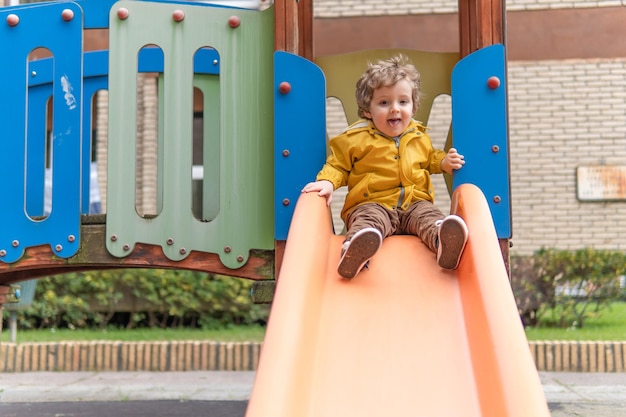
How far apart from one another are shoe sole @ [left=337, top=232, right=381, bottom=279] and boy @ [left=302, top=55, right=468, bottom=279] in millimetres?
419

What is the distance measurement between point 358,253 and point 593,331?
4679mm

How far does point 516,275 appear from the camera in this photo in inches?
263

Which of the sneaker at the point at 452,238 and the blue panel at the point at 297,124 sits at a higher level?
the blue panel at the point at 297,124

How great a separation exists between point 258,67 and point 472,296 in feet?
4.96

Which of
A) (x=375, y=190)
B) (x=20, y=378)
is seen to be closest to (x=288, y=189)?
(x=375, y=190)

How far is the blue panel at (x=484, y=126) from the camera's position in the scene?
9.87 ft

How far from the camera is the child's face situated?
3.03 meters

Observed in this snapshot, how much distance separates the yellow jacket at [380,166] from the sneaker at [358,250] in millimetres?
597

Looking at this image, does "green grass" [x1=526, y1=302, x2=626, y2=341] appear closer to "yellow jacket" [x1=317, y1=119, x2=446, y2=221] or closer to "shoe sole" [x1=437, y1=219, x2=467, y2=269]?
"yellow jacket" [x1=317, y1=119, x2=446, y2=221]

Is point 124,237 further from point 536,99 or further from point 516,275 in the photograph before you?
point 536,99

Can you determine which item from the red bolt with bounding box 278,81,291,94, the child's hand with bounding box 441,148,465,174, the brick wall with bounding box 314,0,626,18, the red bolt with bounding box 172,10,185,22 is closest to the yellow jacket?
the child's hand with bounding box 441,148,465,174

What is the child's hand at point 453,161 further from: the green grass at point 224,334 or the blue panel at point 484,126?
the green grass at point 224,334

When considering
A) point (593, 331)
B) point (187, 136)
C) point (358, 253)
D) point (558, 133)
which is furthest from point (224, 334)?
point (558, 133)

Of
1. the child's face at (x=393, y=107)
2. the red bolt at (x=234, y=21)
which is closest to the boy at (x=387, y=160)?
the child's face at (x=393, y=107)
